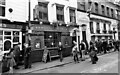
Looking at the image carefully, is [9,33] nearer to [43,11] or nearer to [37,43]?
[37,43]

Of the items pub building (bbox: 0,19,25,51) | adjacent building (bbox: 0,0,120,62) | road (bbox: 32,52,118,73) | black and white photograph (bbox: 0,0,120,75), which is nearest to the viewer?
road (bbox: 32,52,118,73)

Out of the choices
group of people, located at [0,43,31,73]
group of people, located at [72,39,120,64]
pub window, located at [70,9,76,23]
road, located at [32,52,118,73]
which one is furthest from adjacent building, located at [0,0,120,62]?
road, located at [32,52,118,73]

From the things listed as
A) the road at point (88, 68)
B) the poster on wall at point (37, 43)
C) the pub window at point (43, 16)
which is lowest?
the road at point (88, 68)

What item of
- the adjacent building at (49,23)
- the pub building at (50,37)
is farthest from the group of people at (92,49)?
the adjacent building at (49,23)

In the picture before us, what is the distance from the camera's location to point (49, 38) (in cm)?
1359

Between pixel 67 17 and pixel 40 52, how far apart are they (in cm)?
613

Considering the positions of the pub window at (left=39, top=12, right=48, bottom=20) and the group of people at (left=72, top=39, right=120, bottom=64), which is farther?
the pub window at (left=39, top=12, right=48, bottom=20)

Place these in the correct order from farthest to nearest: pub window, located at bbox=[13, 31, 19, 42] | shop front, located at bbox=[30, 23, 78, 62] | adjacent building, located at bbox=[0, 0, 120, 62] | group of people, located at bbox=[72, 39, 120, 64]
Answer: shop front, located at bbox=[30, 23, 78, 62], pub window, located at bbox=[13, 31, 19, 42], group of people, located at bbox=[72, 39, 120, 64], adjacent building, located at bbox=[0, 0, 120, 62]

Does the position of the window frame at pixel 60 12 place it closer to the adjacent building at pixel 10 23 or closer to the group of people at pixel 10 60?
the adjacent building at pixel 10 23

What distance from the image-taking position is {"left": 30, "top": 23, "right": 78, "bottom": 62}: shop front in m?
12.0

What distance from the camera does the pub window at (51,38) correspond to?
523 inches

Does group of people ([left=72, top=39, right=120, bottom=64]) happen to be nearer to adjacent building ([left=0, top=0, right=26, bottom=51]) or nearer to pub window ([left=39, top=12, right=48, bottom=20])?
pub window ([left=39, top=12, right=48, bottom=20])

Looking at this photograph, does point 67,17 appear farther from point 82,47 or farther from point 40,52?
point 40,52

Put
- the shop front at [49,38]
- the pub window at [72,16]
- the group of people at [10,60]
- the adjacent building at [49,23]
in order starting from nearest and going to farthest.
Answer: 1. the group of people at [10,60]
2. the adjacent building at [49,23]
3. the shop front at [49,38]
4. the pub window at [72,16]
